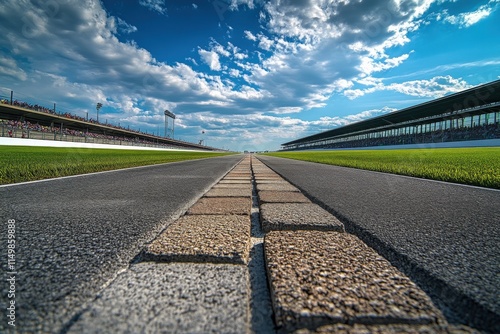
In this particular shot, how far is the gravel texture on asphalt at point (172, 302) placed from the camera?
0.76 meters

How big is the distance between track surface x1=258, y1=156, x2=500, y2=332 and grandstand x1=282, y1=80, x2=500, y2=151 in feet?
134

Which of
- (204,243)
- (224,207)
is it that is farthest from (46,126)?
(204,243)

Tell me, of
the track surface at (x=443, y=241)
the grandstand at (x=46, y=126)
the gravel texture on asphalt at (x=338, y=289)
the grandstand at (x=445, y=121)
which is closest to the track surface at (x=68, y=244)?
the gravel texture on asphalt at (x=338, y=289)

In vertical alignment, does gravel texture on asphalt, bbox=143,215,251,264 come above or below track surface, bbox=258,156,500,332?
below

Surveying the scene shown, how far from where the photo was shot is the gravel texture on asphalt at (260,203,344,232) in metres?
1.77

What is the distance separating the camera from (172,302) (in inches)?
34.7

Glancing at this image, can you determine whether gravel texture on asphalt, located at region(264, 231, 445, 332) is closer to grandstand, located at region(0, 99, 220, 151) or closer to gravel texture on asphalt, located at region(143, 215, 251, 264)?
gravel texture on asphalt, located at region(143, 215, 251, 264)

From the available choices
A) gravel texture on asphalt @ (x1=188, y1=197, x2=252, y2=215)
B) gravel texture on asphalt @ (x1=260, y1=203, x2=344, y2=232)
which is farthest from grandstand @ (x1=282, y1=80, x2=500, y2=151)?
gravel texture on asphalt @ (x1=188, y1=197, x2=252, y2=215)

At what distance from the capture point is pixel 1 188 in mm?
3756

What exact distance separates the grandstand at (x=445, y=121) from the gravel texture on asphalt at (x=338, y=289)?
140 ft

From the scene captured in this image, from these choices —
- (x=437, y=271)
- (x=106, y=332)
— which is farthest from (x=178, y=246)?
(x=437, y=271)

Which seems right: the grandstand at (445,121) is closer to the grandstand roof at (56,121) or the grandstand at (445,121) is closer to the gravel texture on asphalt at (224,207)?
the gravel texture on asphalt at (224,207)

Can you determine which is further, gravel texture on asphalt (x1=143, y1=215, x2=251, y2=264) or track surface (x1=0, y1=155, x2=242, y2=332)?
Answer: gravel texture on asphalt (x1=143, y1=215, x2=251, y2=264)

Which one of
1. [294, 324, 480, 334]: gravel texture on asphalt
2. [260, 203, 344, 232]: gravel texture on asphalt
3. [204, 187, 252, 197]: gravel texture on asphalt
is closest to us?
[294, 324, 480, 334]: gravel texture on asphalt
